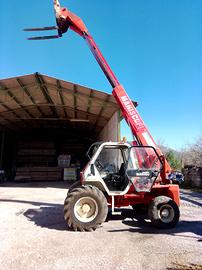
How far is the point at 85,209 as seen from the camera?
6.05 metres

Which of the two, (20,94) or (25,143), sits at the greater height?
(20,94)

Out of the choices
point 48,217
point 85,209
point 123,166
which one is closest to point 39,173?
point 48,217

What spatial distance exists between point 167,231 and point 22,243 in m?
3.07

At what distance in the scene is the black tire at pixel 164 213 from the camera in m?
6.17

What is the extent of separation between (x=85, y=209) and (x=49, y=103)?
466 inches

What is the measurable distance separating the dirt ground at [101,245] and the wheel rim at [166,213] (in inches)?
11.3

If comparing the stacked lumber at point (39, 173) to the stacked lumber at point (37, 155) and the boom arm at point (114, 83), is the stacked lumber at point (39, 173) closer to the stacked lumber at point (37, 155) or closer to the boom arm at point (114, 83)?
the stacked lumber at point (37, 155)

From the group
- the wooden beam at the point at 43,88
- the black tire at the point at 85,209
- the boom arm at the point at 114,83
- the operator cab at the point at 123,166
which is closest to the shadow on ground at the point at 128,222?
the black tire at the point at 85,209

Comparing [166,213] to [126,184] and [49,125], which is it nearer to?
[126,184]

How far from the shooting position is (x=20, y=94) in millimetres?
15180

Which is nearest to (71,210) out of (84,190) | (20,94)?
(84,190)

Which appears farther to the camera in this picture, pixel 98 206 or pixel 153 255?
pixel 98 206

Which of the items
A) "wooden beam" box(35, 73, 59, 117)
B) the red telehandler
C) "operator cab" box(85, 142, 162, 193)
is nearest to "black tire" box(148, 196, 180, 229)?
the red telehandler

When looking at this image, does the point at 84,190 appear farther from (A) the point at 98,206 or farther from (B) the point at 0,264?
(B) the point at 0,264
